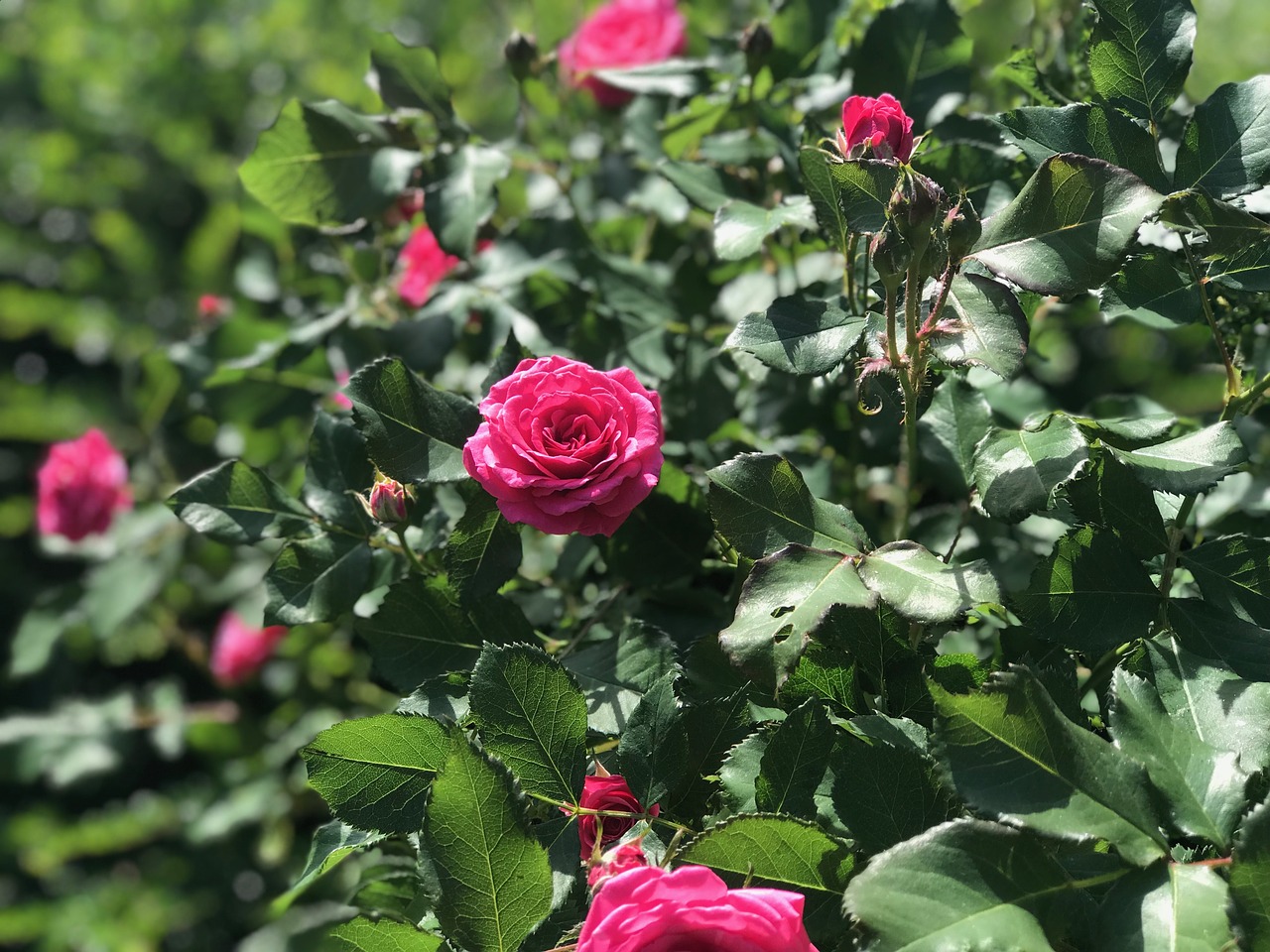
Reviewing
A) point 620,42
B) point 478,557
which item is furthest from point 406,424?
point 620,42

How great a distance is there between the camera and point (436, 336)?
1069 mm

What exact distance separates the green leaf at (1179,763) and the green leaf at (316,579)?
0.54 m

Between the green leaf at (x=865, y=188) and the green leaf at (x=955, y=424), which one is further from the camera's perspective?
the green leaf at (x=955, y=424)

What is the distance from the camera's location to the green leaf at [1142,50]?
2.35 feet

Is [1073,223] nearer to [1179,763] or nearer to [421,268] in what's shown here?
[1179,763]

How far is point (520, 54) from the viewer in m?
A: 1.09

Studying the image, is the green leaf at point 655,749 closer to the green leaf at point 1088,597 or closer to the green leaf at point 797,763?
the green leaf at point 797,763

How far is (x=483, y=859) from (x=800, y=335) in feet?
1.21

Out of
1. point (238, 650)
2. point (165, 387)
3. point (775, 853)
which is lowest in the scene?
point (238, 650)

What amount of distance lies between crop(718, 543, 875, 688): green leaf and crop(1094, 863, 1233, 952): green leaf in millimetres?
186

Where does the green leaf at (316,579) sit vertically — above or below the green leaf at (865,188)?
below

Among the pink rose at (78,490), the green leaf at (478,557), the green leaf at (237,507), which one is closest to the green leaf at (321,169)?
the green leaf at (237,507)

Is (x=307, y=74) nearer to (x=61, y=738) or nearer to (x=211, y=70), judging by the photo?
(x=211, y=70)

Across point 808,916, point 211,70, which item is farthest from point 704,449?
point 211,70
